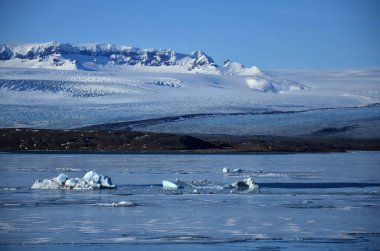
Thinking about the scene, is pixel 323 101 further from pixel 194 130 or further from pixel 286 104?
pixel 194 130

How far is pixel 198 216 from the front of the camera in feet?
56.3

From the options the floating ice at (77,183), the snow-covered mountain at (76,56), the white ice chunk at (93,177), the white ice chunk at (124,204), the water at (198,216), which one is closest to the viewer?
the water at (198,216)

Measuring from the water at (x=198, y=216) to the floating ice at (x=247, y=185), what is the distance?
43 cm

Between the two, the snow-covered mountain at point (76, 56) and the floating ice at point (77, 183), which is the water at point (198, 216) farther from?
the snow-covered mountain at point (76, 56)

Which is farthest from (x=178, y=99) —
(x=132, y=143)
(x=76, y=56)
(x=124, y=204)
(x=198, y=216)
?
(x=76, y=56)

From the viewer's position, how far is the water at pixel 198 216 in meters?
14.0

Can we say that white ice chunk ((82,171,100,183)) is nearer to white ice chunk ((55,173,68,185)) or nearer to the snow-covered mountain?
white ice chunk ((55,173,68,185))

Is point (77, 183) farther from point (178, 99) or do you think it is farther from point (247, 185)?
point (178, 99)

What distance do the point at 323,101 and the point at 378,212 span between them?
266ft

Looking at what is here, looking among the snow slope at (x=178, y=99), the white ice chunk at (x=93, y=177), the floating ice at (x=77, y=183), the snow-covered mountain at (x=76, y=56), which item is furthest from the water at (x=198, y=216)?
the snow-covered mountain at (x=76, y=56)

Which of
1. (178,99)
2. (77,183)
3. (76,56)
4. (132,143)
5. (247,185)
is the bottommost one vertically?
(77,183)

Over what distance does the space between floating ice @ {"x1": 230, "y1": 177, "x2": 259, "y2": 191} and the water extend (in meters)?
0.43

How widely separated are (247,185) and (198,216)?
7.06m

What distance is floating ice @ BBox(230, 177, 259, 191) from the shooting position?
23609mm
